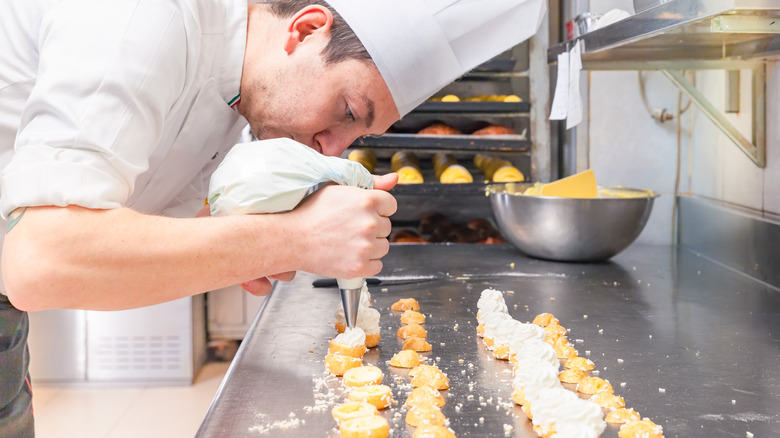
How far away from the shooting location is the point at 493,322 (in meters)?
1.33

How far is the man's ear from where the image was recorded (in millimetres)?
1280

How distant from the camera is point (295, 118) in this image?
1.33 metres

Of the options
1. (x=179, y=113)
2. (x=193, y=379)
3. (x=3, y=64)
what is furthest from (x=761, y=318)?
(x=193, y=379)

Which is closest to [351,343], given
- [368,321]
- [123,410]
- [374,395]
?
[368,321]

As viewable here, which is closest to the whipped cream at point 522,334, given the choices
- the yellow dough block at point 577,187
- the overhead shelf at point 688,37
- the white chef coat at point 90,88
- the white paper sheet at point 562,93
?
the overhead shelf at point 688,37

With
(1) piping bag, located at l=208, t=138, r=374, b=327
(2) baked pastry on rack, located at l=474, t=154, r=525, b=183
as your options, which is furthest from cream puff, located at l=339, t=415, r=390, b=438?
(2) baked pastry on rack, located at l=474, t=154, r=525, b=183

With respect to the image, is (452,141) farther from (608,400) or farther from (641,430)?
(641,430)

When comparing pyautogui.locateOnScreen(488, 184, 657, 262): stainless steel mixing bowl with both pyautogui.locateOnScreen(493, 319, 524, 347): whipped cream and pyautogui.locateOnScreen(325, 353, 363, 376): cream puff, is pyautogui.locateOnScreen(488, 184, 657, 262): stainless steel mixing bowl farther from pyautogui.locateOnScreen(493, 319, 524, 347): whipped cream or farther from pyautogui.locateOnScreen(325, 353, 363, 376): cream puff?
pyautogui.locateOnScreen(325, 353, 363, 376): cream puff

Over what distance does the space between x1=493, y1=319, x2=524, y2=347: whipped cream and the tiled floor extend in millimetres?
2212

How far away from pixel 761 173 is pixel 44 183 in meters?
1.96

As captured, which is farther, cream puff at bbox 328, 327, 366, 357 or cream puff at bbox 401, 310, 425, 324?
cream puff at bbox 401, 310, 425, 324

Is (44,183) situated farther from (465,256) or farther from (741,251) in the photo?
(741,251)

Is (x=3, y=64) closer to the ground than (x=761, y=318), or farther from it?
farther from it

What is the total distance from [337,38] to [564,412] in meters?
0.79
